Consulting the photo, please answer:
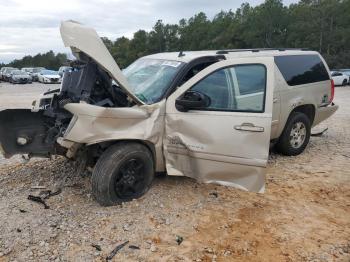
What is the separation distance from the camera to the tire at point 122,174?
4480 millimetres

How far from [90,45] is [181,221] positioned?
2134 mm

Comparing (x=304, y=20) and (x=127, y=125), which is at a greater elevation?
(x=304, y=20)

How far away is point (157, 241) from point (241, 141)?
141 cm

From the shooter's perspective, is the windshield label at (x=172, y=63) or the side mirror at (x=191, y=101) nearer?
the side mirror at (x=191, y=101)

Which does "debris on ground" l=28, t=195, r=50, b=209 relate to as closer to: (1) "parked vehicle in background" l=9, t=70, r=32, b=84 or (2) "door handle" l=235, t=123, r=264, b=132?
(2) "door handle" l=235, t=123, r=264, b=132

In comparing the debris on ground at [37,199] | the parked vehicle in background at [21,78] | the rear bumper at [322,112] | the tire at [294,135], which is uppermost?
the rear bumper at [322,112]

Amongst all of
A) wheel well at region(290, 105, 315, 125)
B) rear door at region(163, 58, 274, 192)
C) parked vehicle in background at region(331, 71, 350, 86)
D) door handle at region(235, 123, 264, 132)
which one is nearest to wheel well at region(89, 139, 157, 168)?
rear door at region(163, 58, 274, 192)

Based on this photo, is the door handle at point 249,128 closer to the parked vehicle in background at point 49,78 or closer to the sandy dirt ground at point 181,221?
the sandy dirt ground at point 181,221

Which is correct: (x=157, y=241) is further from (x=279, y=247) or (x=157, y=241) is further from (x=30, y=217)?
(x=30, y=217)

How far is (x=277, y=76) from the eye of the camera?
6.46 m

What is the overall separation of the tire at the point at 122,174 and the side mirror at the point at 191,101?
0.66m

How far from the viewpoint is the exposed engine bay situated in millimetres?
4750

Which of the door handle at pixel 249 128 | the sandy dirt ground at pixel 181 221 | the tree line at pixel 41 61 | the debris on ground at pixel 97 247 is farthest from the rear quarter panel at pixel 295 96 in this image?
the tree line at pixel 41 61

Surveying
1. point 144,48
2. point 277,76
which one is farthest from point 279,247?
point 144,48
